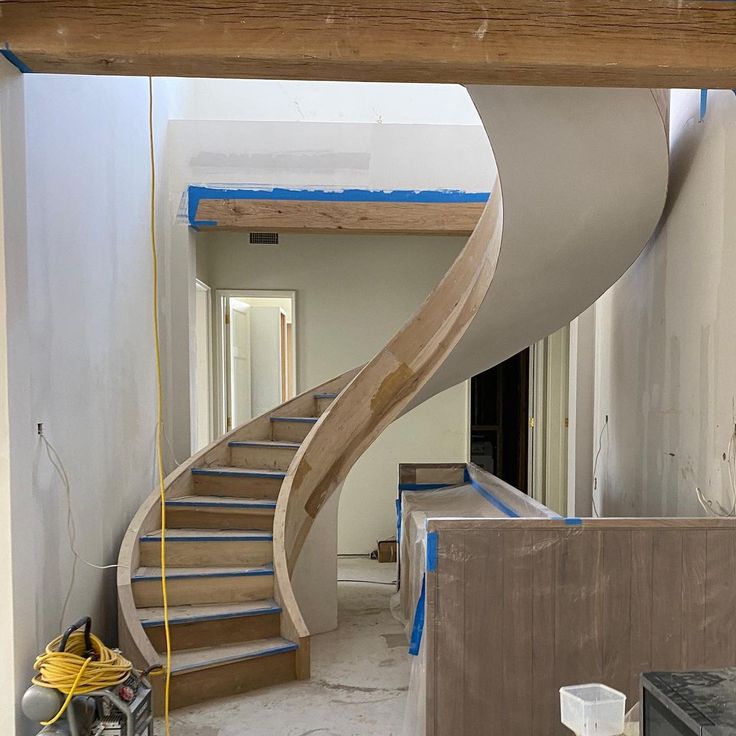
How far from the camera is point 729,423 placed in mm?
2686

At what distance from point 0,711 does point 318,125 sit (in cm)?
395

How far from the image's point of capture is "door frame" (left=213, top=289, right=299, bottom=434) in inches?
249

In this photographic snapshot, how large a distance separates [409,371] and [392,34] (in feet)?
7.11

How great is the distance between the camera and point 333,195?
495 centimetres

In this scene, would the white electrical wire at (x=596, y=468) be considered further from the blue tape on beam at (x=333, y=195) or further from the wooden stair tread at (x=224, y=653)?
the wooden stair tread at (x=224, y=653)

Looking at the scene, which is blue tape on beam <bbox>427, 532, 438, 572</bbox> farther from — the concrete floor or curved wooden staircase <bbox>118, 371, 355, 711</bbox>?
curved wooden staircase <bbox>118, 371, 355, 711</bbox>

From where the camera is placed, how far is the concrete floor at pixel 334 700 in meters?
3.05

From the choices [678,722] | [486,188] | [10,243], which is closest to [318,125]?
[486,188]

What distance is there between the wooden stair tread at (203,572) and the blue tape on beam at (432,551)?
155 cm

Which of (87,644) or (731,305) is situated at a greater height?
(731,305)

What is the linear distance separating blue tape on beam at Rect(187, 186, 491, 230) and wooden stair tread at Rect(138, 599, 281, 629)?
2607 millimetres

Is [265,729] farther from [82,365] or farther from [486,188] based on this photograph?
[486,188]

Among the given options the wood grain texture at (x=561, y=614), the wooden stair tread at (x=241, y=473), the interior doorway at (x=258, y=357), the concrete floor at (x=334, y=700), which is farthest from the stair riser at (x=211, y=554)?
the interior doorway at (x=258, y=357)

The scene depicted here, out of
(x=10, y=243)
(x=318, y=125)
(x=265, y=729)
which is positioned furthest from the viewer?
(x=318, y=125)
